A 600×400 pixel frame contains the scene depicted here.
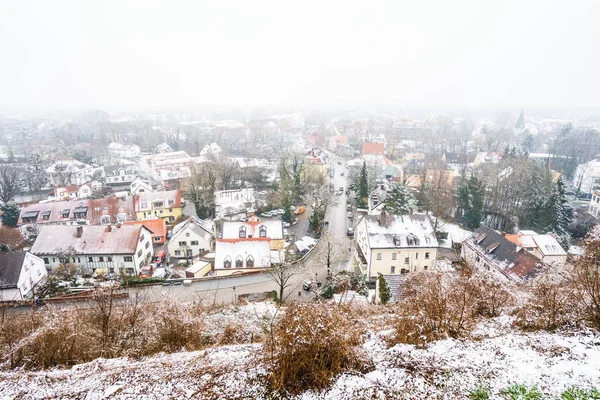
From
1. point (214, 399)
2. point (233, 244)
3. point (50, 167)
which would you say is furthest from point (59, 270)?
point (50, 167)

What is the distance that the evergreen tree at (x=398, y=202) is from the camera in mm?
36031

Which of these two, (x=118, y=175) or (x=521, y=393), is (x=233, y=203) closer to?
(x=118, y=175)

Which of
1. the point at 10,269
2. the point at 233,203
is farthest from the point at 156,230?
the point at 10,269

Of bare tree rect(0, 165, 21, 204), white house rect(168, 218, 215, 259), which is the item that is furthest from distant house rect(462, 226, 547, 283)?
bare tree rect(0, 165, 21, 204)

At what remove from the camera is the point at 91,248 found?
28.2 m

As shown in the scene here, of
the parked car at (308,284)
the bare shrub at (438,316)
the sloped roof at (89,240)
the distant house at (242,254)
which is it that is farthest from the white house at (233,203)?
the bare shrub at (438,316)

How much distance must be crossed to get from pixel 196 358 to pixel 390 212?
98.6 feet

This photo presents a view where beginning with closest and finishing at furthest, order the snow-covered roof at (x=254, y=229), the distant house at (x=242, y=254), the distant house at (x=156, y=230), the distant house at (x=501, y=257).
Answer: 1. the distant house at (x=501, y=257)
2. the distant house at (x=242, y=254)
3. the snow-covered roof at (x=254, y=229)
4. the distant house at (x=156, y=230)

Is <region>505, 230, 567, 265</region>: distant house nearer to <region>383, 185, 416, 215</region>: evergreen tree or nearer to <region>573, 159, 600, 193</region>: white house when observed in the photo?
<region>383, 185, 416, 215</region>: evergreen tree

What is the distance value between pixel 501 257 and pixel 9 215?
169 ft

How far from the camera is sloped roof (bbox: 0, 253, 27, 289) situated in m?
22.7

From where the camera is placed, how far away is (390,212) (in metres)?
35.9

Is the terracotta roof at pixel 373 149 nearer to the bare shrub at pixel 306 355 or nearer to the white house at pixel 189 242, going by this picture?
the white house at pixel 189 242

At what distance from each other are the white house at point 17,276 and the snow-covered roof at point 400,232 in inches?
988
